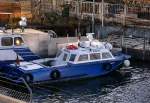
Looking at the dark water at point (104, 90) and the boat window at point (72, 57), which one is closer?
the dark water at point (104, 90)

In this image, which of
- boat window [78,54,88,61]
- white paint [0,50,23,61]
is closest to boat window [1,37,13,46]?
white paint [0,50,23,61]

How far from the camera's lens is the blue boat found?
32281mm

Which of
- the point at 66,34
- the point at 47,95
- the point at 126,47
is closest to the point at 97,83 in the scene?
the point at 47,95

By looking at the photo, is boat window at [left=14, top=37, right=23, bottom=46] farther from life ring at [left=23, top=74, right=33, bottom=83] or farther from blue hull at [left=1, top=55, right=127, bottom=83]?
life ring at [left=23, top=74, right=33, bottom=83]

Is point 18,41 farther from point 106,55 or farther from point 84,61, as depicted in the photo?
point 106,55

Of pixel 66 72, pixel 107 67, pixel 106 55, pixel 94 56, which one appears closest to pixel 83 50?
pixel 94 56

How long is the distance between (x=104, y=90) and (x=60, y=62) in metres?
3.89

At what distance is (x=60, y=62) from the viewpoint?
33.7m

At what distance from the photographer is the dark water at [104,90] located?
2889cm

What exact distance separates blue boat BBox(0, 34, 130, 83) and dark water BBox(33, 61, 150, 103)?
548mm

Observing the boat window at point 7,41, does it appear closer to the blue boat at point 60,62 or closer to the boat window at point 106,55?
the blue boat at point 60,62

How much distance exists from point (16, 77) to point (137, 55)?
36.7 ft

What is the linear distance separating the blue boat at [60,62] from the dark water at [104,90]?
55 cm

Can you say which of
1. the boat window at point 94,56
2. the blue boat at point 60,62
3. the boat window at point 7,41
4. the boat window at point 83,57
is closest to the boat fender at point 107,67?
the blue boat at point 60,62
